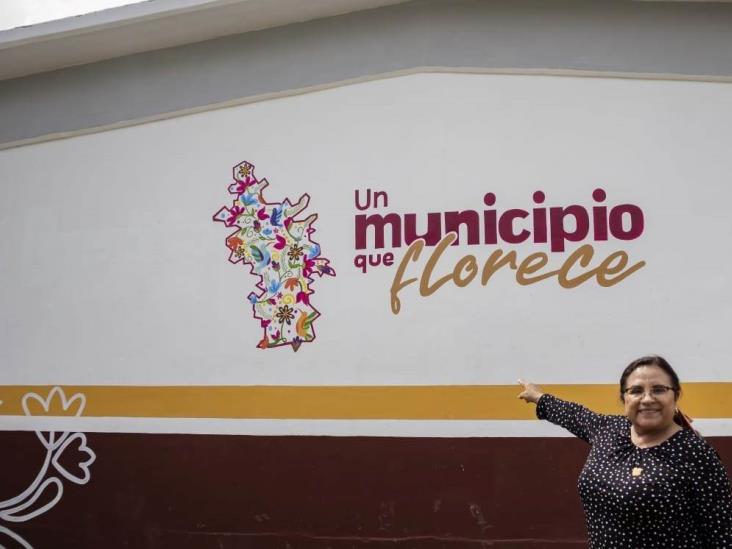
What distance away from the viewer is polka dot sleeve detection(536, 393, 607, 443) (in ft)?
9.13

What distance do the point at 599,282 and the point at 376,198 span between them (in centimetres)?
152

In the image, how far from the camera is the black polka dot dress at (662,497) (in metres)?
2.29

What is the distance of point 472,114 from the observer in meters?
4.86

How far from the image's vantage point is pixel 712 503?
2281 mm

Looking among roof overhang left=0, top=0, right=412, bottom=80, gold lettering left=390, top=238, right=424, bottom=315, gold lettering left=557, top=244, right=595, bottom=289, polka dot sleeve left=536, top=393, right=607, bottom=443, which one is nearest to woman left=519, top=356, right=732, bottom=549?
polka dot sleeve left=536, top=393, right=607, bottom=443

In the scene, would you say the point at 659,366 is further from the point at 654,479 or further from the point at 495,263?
the point at 495,263

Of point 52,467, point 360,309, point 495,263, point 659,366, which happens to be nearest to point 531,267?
point 495,263

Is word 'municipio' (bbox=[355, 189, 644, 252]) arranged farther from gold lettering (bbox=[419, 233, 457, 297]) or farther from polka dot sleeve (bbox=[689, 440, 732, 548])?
polka dot sleeve (bbox=[689, 440, 732, 548])

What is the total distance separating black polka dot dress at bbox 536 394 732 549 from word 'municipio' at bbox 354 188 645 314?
2.22 metres

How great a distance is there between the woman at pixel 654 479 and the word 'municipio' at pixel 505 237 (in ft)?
6.76

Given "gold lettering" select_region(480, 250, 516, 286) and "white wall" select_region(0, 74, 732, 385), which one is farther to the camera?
"gold lettering" select_region(480, 250, 516, 286)

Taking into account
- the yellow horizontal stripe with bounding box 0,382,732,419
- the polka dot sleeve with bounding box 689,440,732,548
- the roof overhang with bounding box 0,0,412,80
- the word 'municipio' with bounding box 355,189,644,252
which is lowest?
the polka dot sleeve with bounding box 689,440,732,548

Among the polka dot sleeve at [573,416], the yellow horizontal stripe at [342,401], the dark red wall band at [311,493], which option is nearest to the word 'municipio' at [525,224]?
the yellow horizontal stripe at [342,401]

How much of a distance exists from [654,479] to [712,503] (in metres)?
0.18
